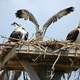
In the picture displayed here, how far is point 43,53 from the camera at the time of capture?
20.4 meters

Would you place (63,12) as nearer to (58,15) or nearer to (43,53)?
(58,15)

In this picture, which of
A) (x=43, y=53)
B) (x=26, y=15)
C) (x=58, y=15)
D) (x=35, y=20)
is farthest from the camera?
(x=58, y=15)

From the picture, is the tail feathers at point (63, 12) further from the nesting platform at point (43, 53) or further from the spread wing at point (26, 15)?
the nesting platform at point (43, 53)

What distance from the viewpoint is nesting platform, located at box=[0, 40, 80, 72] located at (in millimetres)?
20438

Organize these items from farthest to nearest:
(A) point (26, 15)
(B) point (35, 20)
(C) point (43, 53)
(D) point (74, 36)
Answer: (A) point (26, 15) < (B) point (35, 20) < (D) point (74, 36) < (C) point (43, 53)

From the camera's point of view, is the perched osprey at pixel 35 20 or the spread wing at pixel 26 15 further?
the spread wing at pixel 26 15

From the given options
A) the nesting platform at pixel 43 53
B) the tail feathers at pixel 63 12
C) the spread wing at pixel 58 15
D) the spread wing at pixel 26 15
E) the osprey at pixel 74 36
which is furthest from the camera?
the tail feathers at pixel 63 12

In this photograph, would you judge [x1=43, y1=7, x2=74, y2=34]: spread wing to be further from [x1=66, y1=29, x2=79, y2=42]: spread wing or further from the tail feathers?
[x1=66, y1=29, x2=79, y2=42]: spread wing

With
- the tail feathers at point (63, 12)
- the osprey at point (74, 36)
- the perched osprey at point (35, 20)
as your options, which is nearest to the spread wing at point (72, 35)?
the osprey at point (74, 36)

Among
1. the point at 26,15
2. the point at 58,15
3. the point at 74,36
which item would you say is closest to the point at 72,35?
the point at 74,36

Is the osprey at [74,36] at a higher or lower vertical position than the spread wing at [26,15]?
lower

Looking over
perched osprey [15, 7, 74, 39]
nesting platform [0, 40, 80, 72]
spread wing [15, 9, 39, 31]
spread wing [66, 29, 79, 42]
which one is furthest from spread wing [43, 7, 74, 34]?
nesting platform [0, 40, 80, 72]

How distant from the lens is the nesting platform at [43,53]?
20438 millimetres

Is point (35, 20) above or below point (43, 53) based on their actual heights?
above
